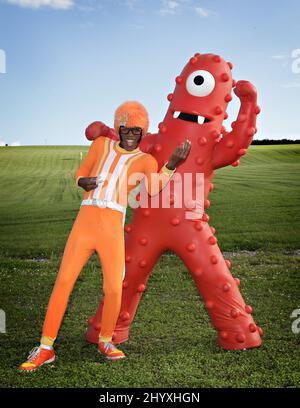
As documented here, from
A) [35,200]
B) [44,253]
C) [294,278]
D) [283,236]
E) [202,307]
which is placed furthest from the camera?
[35,200]

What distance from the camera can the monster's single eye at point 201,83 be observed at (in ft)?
14.3

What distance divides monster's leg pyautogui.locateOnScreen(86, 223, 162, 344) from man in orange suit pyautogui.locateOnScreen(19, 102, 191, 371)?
1.13ft

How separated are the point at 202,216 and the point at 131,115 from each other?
97 centimetres

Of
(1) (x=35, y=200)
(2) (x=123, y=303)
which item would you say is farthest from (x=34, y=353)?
(1) (x=35, y=200)

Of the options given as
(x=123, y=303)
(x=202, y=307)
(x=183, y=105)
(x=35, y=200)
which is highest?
(x=183, y=105)

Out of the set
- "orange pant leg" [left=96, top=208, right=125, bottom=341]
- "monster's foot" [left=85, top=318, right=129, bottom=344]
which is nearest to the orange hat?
"orange pant leg" [left=96, top=208, right=125, bottom=341]

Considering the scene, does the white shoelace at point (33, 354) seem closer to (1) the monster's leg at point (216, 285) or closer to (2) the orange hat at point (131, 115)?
(1) the monster's leg at point (216, 285)

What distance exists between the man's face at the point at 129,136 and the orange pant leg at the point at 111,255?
502 mm

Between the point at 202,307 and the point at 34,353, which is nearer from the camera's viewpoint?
the point at 34,353

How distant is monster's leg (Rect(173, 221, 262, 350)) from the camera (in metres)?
4.35

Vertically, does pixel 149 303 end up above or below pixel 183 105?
below

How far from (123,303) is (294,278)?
3030 mm
